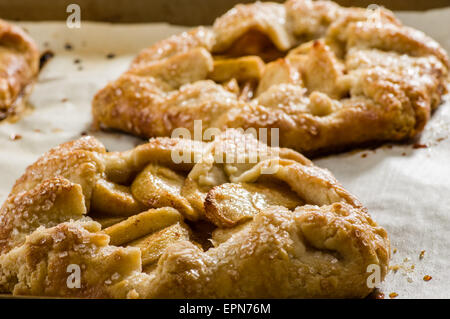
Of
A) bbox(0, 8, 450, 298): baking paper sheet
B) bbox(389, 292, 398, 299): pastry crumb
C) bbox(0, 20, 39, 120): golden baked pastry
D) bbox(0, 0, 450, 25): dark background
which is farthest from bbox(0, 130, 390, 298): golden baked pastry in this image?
bbox(0, 0, 450, 25): dark background

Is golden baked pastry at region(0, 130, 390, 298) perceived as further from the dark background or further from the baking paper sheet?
the dark background

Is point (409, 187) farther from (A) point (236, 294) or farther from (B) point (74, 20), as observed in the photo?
(B) point (74, 20)

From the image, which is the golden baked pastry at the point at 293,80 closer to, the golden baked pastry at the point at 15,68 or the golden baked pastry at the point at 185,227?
the golden baked pastry at the point at 185,227

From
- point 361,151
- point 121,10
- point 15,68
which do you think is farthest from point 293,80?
point 121,10

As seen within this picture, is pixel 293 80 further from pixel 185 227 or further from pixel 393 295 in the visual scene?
pixel 393 295

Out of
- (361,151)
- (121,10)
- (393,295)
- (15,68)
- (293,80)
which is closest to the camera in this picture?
(393,295)
